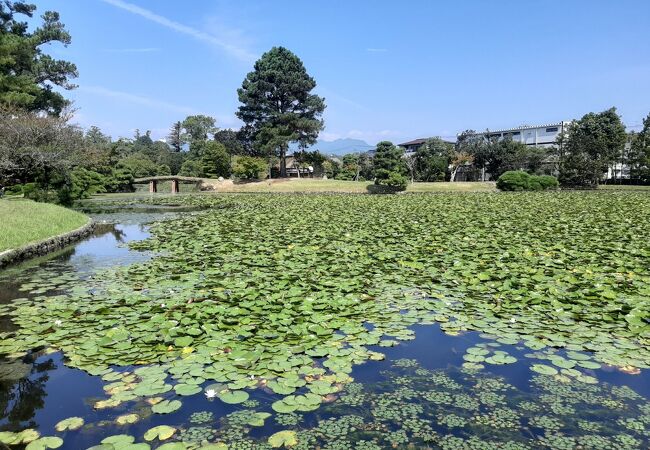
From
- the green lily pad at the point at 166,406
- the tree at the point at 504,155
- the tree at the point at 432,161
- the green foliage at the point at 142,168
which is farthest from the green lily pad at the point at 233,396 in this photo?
the tree at the point at 504,155

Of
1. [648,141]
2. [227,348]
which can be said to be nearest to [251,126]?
[648,141]

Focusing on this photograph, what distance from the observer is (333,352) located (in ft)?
12.3

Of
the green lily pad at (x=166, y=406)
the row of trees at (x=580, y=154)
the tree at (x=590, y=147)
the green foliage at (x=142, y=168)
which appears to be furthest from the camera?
the green foliage at (x=142, y=168)

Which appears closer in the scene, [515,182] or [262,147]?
[515,182]

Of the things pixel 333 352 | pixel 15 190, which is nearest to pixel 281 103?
pixel 15 190

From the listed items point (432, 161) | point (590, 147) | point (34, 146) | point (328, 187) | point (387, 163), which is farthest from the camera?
point (432, 161)

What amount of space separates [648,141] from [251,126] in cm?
3319

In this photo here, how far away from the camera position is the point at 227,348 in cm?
382

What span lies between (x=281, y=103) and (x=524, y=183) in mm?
21680

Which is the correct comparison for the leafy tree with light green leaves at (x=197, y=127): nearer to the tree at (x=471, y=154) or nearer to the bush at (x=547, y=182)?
the tree at (x=471, y=154)

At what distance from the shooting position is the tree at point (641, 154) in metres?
35.7

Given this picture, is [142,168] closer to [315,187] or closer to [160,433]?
[315,187]

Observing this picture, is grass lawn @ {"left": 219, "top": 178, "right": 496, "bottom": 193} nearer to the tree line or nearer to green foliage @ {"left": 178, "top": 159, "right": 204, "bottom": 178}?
the tree line

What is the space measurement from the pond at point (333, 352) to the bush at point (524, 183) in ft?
83.7
